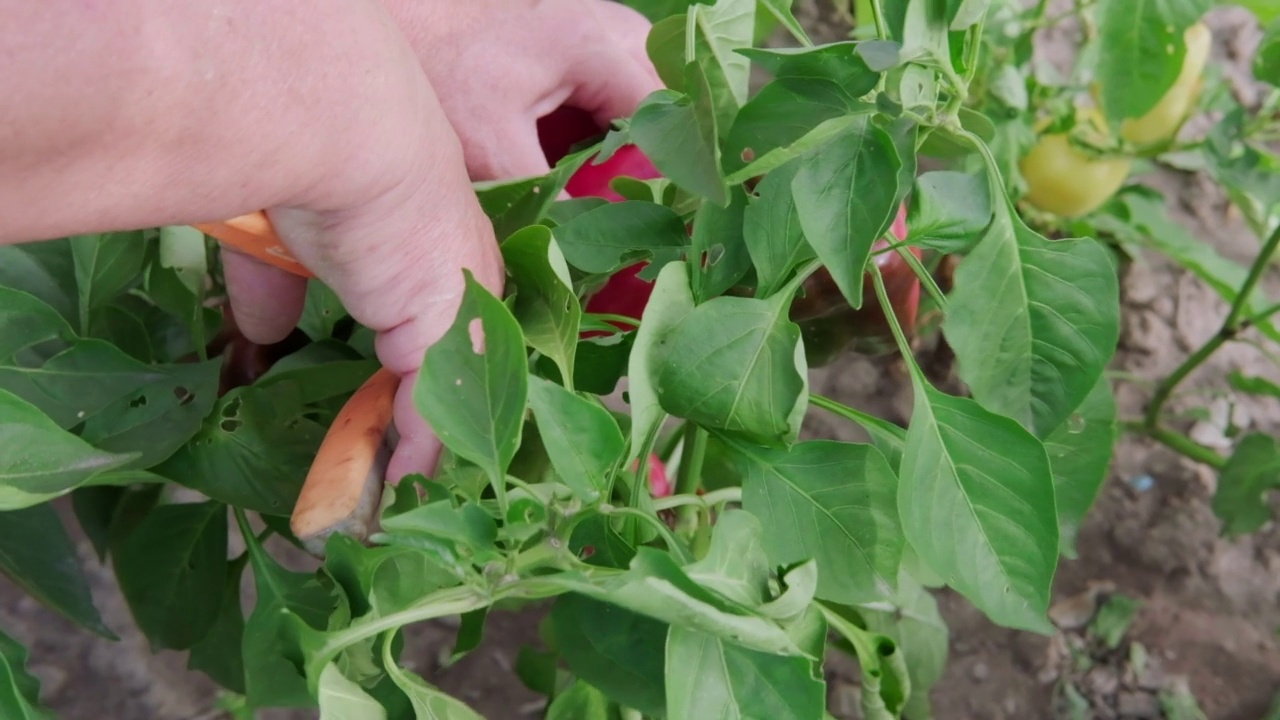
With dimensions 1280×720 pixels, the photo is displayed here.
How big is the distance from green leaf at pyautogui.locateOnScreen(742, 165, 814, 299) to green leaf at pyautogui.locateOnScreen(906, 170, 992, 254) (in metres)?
0.05

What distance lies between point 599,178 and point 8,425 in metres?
0.31

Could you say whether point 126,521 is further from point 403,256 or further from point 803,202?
point 803,202

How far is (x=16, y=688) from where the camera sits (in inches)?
15.5

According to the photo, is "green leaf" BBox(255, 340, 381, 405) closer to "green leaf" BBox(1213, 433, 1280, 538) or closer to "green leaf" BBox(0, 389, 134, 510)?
"green leaf" BBox(0, 389, 134, 510)

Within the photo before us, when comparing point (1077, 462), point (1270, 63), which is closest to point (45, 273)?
point (1077, 462)

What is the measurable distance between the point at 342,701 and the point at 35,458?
16cm

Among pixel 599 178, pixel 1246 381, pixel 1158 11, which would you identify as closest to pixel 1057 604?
pixel 1246 381

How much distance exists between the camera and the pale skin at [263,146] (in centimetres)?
26

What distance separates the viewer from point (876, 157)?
34cm

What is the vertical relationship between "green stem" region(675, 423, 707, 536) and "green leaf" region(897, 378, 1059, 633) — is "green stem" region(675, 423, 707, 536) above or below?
below

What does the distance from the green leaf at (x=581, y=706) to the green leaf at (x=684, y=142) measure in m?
0.29

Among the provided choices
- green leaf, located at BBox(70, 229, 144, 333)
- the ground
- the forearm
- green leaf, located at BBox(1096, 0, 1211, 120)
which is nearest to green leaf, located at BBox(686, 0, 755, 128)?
A: the forearm

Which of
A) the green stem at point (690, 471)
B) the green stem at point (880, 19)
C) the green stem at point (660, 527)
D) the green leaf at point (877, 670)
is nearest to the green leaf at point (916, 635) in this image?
the green leaf at point (877, 670)

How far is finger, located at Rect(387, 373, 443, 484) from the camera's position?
40cm
